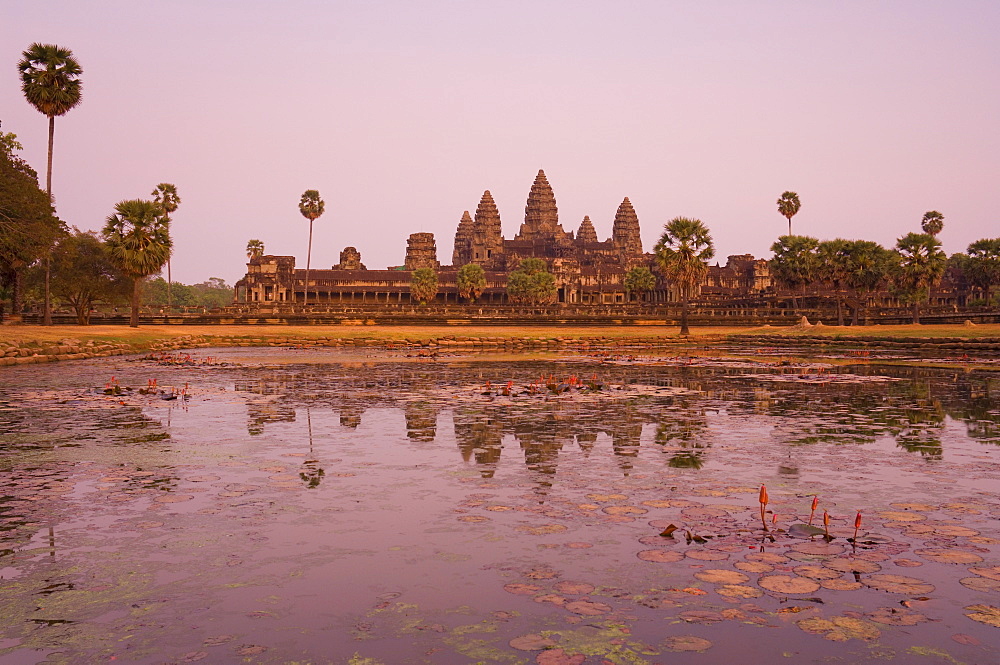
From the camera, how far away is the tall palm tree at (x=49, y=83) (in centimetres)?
5216

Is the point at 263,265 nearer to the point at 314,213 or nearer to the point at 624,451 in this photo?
the point at 314,213

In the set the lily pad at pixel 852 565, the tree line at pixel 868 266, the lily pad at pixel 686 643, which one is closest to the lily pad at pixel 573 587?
the lily pad at pixel 686 643

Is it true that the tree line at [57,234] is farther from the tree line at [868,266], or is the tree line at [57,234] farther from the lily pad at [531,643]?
the tree line at [868,266]

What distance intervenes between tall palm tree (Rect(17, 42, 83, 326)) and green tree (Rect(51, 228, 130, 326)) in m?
11.8

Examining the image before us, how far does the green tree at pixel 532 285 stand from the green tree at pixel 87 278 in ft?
262

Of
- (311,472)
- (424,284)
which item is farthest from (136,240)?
(424,284)

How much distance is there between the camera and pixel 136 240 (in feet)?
192

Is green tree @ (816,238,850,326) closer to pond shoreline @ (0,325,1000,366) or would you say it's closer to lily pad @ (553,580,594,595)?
pond shoreline @ (0,325,1000,366)

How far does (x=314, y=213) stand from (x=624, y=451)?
109 meters

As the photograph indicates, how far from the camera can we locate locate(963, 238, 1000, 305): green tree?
91.0 meters

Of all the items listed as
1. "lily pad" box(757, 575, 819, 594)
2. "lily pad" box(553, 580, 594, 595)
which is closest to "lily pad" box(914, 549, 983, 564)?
"lily pad" box(757, 575, 819, 594)

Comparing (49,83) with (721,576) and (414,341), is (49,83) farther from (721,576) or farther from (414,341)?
(721,576)

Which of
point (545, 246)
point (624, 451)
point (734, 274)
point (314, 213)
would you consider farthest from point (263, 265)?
point (624, 451)

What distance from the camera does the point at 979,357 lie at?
34.6m
